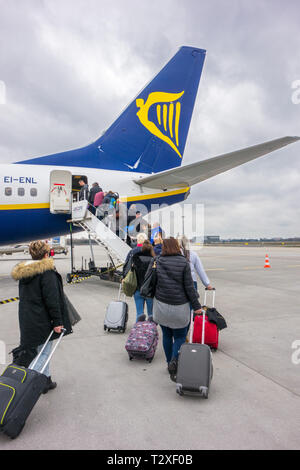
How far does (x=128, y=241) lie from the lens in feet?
39.6

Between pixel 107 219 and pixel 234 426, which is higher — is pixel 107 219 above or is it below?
above

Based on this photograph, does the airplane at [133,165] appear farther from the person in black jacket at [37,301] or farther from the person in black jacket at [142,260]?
the person in black jacket at [37,301]

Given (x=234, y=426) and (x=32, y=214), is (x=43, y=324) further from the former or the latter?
(x=32, y=214)

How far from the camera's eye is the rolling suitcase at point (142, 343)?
15.5 ft

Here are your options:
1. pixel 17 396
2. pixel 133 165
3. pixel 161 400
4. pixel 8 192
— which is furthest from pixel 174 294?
pixel 133 165

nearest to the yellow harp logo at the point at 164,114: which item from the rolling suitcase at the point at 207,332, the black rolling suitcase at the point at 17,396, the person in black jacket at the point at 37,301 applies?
the rolling suitcase at the point at 207,332

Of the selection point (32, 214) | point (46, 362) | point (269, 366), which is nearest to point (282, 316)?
point (269, 366)

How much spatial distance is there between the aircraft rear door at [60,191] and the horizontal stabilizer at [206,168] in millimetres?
3320

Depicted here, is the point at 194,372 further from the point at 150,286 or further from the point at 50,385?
the point at 50,385

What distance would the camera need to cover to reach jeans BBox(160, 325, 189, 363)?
14.0 feet

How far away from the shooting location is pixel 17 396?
3.03 m

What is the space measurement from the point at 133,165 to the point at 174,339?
40.5 ft

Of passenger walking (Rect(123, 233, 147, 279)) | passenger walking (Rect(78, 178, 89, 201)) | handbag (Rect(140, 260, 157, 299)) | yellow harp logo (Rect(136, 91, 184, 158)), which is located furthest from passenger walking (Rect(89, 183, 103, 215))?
handbag (Rect(140, 260, 157, 299))

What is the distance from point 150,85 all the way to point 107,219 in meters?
7.58
